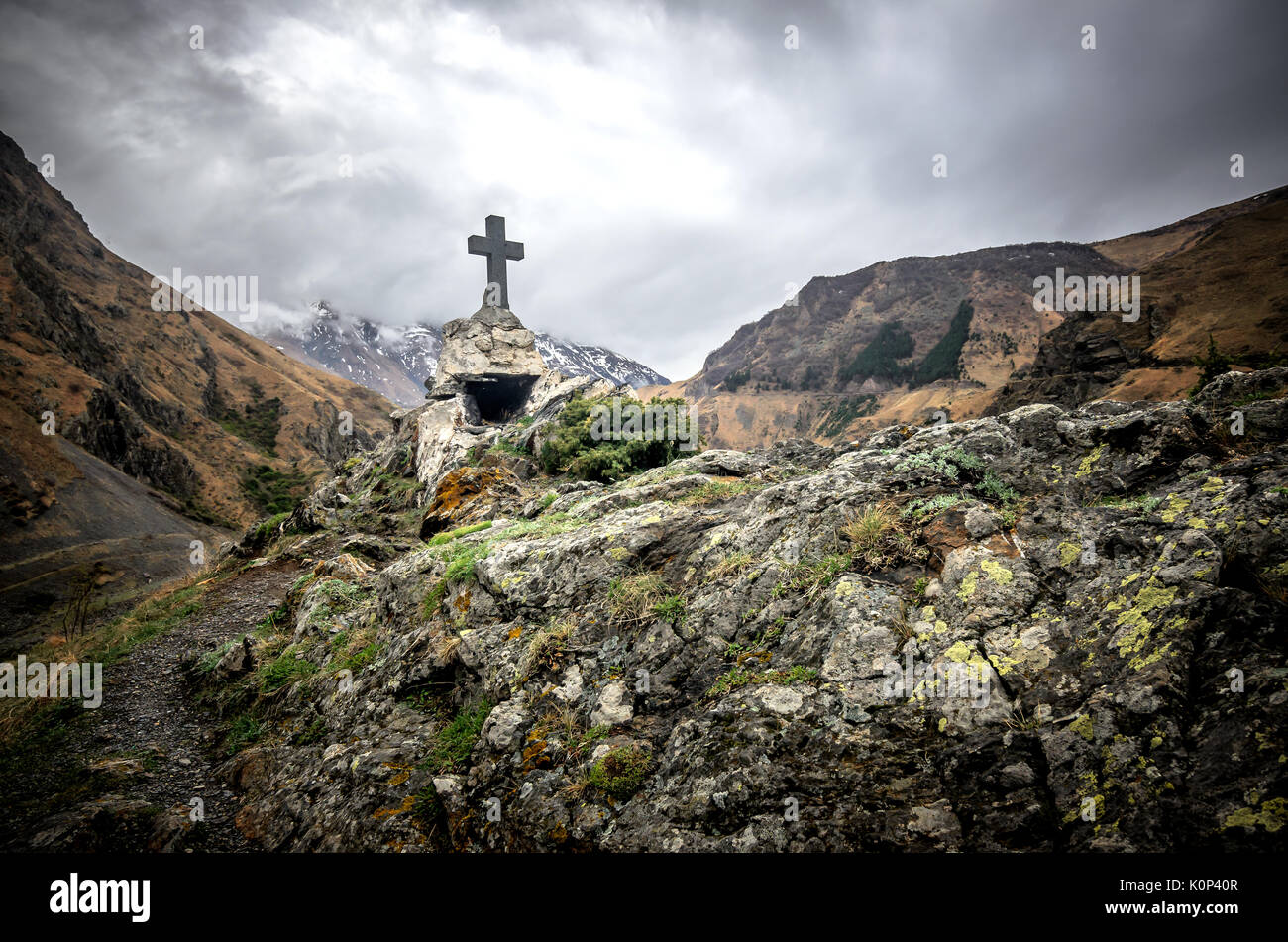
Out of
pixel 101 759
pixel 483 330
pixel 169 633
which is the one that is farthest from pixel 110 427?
pixel 101 759

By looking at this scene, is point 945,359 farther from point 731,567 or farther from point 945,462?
point 731,567

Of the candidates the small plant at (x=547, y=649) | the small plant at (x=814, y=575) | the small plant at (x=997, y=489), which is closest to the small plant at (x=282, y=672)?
the small plant at (x=547, y=649)

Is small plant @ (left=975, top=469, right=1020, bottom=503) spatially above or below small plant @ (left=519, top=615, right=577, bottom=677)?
above

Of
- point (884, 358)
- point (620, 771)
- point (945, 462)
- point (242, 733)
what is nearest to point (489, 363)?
point (242, 733)

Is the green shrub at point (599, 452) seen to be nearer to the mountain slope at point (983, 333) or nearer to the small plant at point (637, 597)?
the small plant at point (637, 597)

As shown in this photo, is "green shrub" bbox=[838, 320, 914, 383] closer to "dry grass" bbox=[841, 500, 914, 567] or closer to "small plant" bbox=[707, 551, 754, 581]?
"dry grass" bbox=[841, 500, 914, 567]

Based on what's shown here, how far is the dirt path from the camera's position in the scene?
231 inches

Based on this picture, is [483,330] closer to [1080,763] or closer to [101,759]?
[101,759]

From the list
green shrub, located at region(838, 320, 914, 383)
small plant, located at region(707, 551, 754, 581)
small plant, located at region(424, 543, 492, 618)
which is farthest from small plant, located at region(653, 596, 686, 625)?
green shrub, located at region(838, 320, 914, 383)

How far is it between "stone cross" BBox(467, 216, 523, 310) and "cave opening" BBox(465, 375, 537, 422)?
14.9 feet

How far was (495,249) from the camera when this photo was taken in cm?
2531

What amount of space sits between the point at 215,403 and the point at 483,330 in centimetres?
7837
